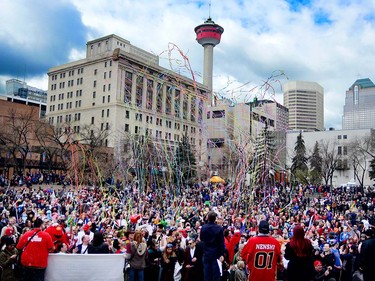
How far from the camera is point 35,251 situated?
26.1ft

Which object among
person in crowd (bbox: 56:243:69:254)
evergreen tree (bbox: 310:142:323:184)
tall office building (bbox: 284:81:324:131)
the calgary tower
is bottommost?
person in crowd (bbox: 56:243:69:254)

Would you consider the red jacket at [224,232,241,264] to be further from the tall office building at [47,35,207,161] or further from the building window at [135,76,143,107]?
the building window at [135,76,143,107]

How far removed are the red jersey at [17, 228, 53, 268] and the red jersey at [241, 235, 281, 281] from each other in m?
3.97

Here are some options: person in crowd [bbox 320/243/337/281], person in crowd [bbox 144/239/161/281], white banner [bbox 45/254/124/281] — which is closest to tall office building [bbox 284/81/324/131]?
person in crowd [bbox 320/243/337/281]

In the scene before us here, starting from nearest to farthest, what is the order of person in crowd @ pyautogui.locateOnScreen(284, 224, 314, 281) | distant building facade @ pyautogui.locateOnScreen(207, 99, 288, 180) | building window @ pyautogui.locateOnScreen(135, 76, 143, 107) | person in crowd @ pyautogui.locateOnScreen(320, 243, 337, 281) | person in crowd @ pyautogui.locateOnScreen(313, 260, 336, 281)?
person in crowd @ pyautogui.locateOnScreen(284, 224, 314, 281) → person in crowd @ pyautogui.locateOnScreen(313, 260, 336, 281) → person in crowd @ pyautogui.locateOnScreen(320, 243, 337, 281) → distant building facade @ pyautogui.locateOnScreen(207, 99, 288, 180) → building window @ pyautogui.locateOnScreen(135, 76, 143, 107)

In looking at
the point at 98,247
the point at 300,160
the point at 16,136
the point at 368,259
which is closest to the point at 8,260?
the point at 98,247

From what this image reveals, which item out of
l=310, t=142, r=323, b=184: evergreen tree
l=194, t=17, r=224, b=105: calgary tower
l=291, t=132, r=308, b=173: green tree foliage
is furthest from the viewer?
l=194, t=17, r=224, b=105: calgary tower

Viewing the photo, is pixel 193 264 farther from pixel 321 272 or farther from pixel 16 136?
pixel 16 136

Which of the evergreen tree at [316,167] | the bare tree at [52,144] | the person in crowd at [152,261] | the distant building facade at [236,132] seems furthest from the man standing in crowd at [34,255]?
the evergreen tree at [316,167]

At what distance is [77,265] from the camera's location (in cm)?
850

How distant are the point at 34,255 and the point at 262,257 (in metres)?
4.41

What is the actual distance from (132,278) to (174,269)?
1.49 m

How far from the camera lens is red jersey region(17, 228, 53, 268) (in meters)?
7.88

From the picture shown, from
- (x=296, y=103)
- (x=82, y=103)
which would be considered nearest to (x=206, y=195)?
(x=82, y=103)
